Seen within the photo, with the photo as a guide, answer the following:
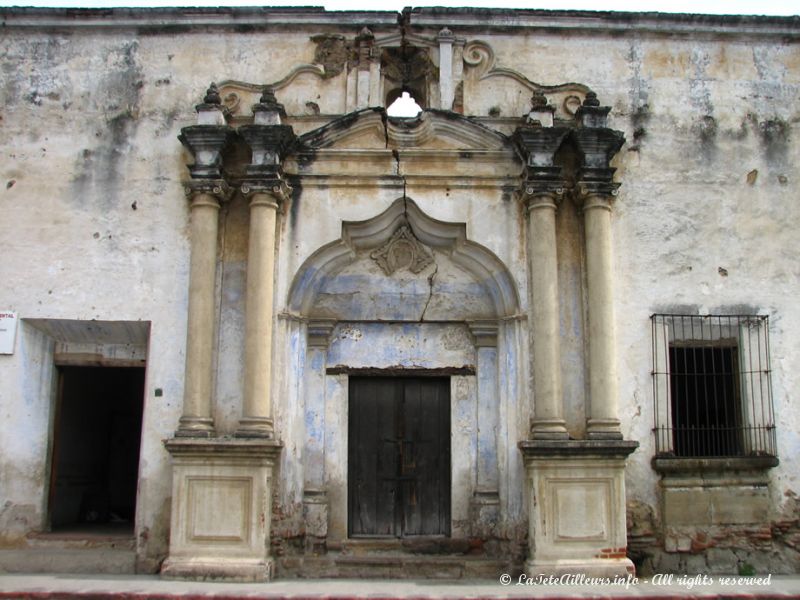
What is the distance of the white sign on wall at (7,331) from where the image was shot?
364 inches

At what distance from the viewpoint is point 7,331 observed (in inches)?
365

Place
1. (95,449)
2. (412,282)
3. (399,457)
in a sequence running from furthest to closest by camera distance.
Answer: (95,449)
(412,282)
(399,457)

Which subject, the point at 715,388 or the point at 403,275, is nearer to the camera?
the point at 715,388

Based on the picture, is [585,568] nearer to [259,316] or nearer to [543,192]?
[543,192]

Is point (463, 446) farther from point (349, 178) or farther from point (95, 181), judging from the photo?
point (95, 181)

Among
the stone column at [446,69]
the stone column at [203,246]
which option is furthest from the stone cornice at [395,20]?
the stone column at [203,246]

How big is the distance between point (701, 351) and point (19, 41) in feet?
27.1

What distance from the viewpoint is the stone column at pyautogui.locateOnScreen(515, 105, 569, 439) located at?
8844mm

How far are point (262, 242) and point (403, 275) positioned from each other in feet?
5.36

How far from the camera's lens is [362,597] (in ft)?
24.8

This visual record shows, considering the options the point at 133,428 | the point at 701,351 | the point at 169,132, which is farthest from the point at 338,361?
the point at 133,428

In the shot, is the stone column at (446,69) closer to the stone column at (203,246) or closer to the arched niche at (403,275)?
the arched niche at (403,275)

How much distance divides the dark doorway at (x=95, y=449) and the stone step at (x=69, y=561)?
2.26 ft

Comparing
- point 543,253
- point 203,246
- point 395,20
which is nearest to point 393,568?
point 543,253
